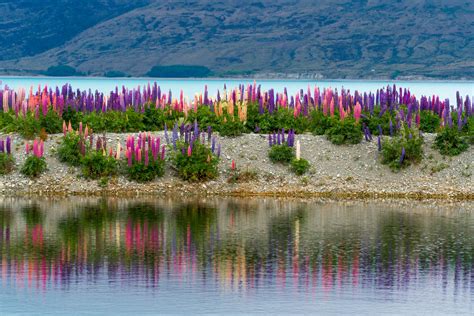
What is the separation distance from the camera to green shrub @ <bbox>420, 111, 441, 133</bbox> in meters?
33.6

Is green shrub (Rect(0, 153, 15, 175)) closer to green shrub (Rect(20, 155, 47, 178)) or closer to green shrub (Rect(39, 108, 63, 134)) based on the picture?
green shrub (Rect(20, 155, 47, 178))

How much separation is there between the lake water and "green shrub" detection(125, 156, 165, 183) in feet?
4.83

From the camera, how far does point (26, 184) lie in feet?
97.9

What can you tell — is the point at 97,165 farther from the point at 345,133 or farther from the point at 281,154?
the point at 345,133

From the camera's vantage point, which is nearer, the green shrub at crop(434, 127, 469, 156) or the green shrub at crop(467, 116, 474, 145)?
the green shrub at crop(434, 127, 469, 156)

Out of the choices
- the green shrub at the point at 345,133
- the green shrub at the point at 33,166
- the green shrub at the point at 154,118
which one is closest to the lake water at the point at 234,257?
the green shrub at the point at 33,166

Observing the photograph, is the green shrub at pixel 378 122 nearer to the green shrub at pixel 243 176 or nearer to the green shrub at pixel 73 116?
the green shrub at pixel 243 176

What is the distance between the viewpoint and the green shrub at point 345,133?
31766 millimetres

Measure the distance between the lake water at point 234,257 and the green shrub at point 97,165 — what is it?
1.71 meters

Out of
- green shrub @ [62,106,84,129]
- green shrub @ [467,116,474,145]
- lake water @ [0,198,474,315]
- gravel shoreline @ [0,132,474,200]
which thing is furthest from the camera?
green shrub @ [62,106,84,129]

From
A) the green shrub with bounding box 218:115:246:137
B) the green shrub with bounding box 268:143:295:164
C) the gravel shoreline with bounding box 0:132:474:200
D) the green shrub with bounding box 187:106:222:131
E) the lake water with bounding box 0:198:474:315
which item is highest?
the green shrub with bounding box 187:106:222:131

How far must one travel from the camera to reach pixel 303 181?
3008cm

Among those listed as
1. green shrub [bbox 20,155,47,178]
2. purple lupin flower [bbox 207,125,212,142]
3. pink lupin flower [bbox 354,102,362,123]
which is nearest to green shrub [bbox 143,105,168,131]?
purple lupin flower [bbox 207,125,212,142]

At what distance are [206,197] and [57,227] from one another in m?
5.94
